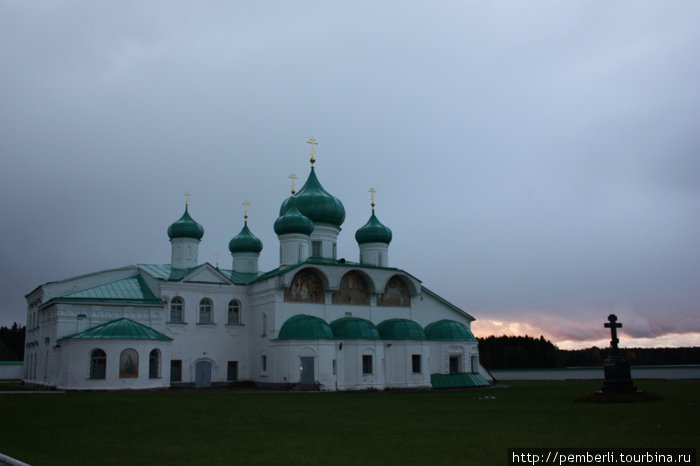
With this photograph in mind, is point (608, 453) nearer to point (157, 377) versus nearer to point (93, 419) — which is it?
point (93, 419)

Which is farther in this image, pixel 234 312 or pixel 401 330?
pixel 234 312

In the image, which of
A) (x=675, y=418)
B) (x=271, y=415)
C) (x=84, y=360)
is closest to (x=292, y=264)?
(x=84, y=360)

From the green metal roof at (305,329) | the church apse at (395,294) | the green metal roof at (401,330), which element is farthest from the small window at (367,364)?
the church apse at (395,294)

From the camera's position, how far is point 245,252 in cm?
4162

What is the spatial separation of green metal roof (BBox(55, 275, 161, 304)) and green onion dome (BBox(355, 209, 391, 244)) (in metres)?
12.9

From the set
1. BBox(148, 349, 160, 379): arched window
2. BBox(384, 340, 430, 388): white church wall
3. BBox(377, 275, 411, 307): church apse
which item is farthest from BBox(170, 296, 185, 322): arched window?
BBox(384, 340, 430, 388): white church wall

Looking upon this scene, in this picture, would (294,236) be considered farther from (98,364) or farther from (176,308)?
(98,364)

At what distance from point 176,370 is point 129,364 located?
4.03 metres

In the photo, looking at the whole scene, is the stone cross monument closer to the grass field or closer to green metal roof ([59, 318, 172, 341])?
the grass field

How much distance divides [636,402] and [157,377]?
22159 mm

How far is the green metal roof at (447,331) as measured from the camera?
3694 cm

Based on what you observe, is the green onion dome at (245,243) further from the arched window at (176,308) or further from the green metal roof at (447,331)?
the green metal roof at (447,331)

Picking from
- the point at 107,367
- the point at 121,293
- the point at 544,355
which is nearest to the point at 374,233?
the point at 121,293

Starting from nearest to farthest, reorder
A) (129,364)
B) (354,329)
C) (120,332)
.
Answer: (129,364) < (120,332) < (354,329)
